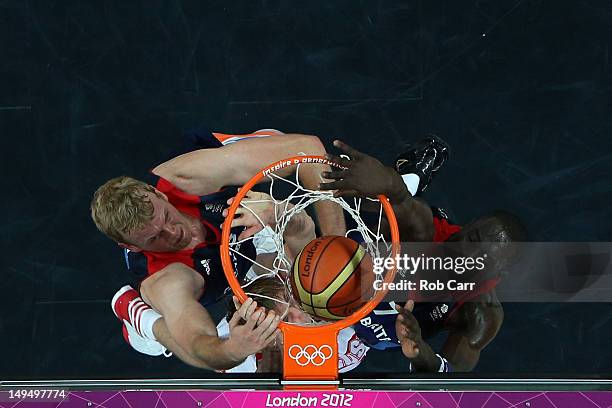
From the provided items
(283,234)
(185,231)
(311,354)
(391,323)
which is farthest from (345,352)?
(311,354)

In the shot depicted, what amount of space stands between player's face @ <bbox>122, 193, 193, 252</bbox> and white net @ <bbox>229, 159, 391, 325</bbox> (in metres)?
0.23

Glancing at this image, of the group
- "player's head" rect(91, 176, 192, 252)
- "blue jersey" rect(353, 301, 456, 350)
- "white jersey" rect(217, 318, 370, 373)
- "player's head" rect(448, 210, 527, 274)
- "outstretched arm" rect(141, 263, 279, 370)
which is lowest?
"white jersey" rect(217, 318, 370, 373)

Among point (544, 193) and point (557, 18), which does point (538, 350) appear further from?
point (557, 18)

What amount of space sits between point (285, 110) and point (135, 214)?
136cm

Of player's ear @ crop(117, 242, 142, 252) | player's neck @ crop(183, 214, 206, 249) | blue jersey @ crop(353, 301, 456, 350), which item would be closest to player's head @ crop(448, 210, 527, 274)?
blue jersey @ crop(353, 301, 456, 350)

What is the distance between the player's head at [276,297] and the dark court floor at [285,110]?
3.73 ft

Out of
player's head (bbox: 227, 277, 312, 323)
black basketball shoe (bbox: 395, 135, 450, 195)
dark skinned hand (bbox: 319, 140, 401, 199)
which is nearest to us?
dark skinned hand (bbox: 319, 140, 401, 199)

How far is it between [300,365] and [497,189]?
191 centimetres

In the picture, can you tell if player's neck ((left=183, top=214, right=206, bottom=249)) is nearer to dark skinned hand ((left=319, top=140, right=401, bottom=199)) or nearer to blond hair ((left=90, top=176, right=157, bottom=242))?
blond hair ((left=90, top=176, right=157, bottom=242))

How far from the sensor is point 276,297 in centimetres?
333

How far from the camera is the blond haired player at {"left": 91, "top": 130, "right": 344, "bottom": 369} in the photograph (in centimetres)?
350

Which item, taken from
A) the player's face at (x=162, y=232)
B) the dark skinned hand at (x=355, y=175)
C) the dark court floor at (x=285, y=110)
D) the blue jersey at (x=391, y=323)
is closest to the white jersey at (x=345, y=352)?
the blue jersey at (x=391, y=323)

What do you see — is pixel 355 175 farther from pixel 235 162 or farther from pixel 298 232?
pixel 235 162

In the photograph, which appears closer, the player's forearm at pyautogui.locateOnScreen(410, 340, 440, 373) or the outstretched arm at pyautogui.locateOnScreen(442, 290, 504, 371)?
the player's forearm at pyautogui.locateOnScreen(410, 340, 440, 373)
